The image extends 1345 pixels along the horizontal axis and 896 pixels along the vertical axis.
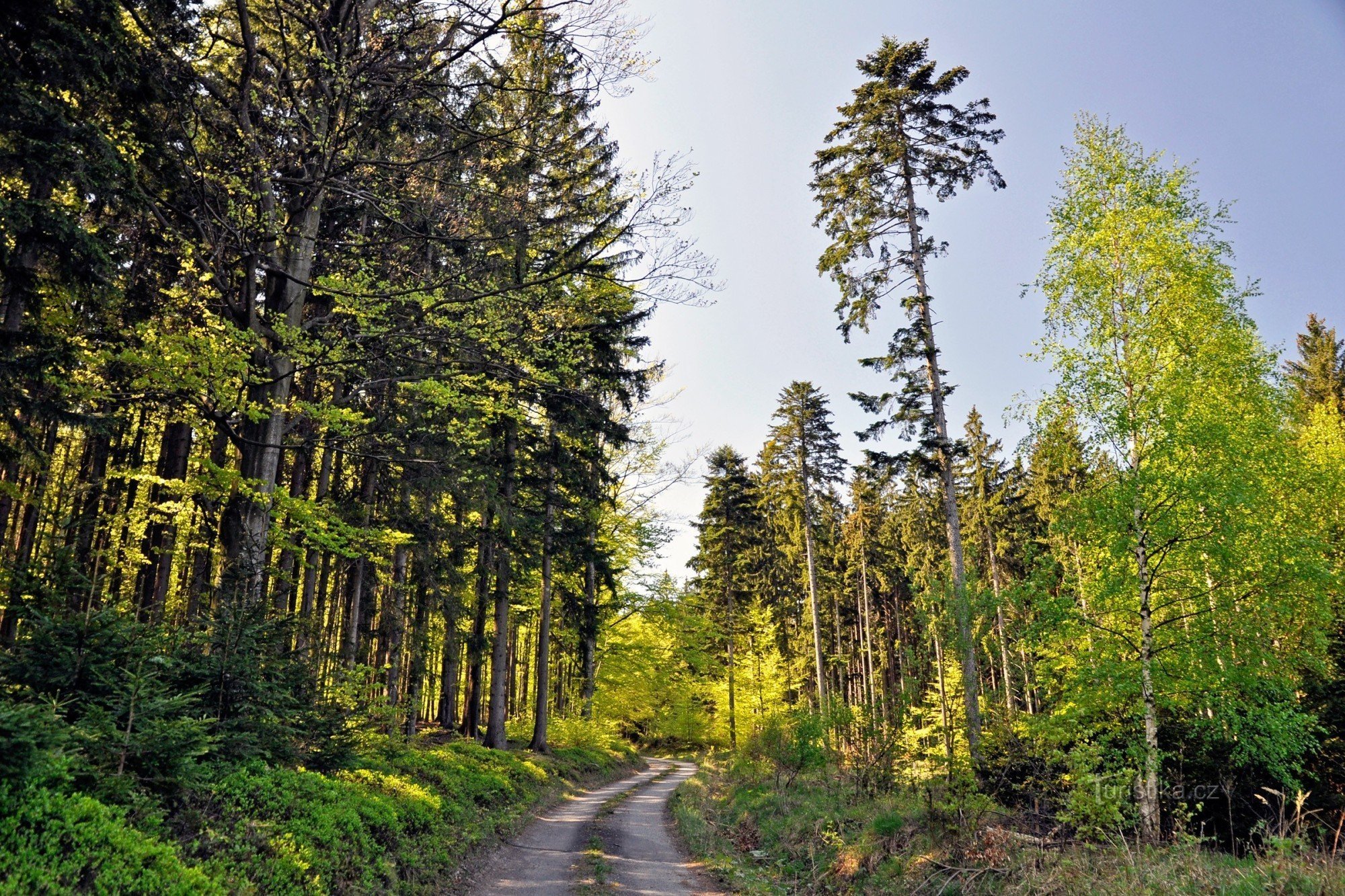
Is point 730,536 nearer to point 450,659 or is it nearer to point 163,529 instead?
point 450,659

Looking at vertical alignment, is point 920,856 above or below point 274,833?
below

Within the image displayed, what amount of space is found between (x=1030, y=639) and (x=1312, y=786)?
17.3 ft

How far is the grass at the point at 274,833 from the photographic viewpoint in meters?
3.95

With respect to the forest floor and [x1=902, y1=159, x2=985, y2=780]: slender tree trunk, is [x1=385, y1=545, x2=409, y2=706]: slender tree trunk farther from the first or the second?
[x1=902, y1=159, x2=985, y2=780]: slender tree trunk

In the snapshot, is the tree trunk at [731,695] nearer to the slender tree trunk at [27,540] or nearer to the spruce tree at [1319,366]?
the spruce tree at [1319,366]

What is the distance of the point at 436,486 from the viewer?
51.1 feet

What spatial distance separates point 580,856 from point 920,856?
16.9ft

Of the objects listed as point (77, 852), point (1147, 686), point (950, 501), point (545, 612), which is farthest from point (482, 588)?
point (77, 852)

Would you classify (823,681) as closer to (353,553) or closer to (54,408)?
(353,553)

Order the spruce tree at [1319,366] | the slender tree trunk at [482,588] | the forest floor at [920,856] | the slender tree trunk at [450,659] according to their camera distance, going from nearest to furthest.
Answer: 1. the forest floor at [920,856]
2. the slender tree trunk at [450,659]
3. the slender tree trunk at [482,588]
4. the spruce tree at [1319,366]

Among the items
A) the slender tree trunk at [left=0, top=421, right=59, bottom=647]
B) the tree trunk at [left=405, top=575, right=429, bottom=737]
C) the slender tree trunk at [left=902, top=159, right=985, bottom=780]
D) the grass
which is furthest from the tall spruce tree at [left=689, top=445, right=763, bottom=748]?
the slender tree trunk at [left=0, top=421, right=59, bottom=647]

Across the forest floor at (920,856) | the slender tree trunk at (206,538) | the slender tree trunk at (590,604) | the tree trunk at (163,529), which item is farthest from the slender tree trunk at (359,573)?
the forest floor at (920,856)

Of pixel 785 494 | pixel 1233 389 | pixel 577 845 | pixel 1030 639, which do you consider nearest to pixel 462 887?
pixel 577 845

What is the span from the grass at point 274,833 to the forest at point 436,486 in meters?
0.05
